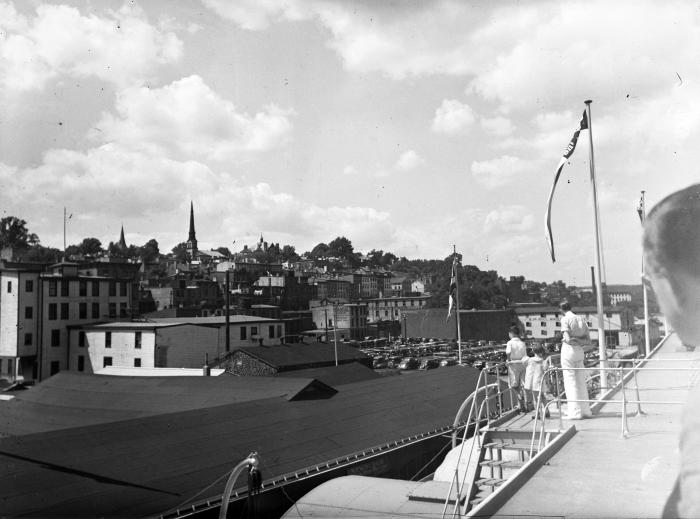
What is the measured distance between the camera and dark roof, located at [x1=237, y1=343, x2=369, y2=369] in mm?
30141

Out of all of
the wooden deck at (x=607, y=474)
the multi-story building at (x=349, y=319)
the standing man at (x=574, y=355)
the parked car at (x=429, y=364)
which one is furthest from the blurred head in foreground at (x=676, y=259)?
the multi-story building at (x=349, y=319)

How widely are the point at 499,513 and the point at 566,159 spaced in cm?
610

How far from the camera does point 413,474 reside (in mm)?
12148

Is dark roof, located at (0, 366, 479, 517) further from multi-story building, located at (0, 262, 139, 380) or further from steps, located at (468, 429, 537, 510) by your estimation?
multi-story building, located at (0, 262, 139, 380)

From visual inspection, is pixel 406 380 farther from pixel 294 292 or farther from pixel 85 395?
pixel 294 292

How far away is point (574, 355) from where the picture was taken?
6.68 m

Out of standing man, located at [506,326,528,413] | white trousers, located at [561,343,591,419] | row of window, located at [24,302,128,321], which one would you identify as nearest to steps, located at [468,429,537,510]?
white trousers, located at [561,343,591,419]

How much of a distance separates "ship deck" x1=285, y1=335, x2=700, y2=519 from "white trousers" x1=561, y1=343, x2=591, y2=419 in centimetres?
18

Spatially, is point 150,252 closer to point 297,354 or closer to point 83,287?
point 83,287

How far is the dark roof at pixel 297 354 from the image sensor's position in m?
30.1

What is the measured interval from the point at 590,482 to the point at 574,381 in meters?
3.39

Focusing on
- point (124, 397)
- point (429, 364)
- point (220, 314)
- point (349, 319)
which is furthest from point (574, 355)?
point (349, 319)

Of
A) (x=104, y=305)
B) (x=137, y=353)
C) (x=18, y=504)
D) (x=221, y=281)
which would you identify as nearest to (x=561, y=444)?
(x=18, y=504)

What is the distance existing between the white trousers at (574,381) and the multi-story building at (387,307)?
67.8m
